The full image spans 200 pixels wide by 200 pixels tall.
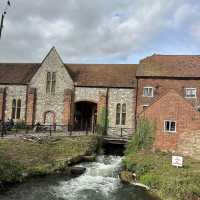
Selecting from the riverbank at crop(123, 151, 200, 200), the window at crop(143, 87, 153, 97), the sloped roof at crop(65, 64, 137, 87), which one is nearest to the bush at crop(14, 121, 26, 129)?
the sloped roof at crop(65, 64, 137, 87)

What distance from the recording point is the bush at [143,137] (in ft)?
104

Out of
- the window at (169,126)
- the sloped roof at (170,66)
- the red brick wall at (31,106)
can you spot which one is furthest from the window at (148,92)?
the red brick wall at (31,106)

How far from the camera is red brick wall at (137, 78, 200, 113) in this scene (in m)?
40.1

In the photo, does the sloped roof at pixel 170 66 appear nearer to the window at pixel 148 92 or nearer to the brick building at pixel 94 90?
the brick building at pixel 94 90

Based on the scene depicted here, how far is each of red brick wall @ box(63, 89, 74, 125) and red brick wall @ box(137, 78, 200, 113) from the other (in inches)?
322

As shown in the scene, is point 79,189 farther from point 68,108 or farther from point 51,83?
point 51,83

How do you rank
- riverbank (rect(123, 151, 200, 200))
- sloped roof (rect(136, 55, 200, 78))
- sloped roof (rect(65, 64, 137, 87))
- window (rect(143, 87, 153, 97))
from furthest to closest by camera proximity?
1. sloped roof (rect(65, 64, 137, 87))
2. window (rect(143, 87, 153, 97))
3. sloped roof (rect(136, 55, 200, 78))
4. riverbank (rect(123, 151, 200, 200))

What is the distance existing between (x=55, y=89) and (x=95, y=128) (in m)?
7.34

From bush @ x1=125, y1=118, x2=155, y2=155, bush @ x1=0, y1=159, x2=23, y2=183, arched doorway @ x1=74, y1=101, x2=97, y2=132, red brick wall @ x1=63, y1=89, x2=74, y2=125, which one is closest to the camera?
bush @ x1=0, y1=159, x2=23, y2=183

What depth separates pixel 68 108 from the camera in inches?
1673

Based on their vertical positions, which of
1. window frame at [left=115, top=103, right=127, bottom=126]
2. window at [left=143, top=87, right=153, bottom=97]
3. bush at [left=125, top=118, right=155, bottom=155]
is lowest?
bush at [left=125, top=118, right=155, bottom=155]

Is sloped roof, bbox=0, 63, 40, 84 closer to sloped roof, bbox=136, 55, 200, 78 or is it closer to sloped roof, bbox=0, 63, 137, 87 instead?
sloped roof, bbox=0, 63, 137, 87

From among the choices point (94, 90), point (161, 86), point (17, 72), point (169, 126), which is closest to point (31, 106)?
point (17, 72)

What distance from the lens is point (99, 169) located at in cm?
2706
